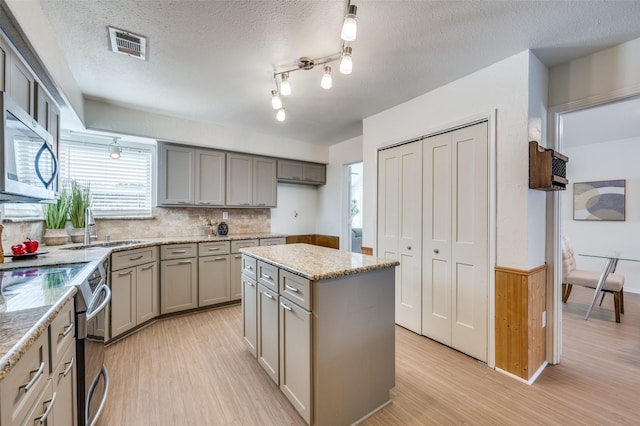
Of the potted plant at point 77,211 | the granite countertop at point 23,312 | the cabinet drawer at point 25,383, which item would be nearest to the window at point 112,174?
the potted plant at point 77,211

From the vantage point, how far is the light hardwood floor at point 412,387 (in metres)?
1.68

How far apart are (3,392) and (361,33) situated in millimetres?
2309

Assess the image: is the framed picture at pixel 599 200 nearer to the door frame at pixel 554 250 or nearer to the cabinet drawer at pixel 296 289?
the door frame at pixel 554 250

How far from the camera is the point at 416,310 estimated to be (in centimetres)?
280

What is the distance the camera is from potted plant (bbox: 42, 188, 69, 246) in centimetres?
269

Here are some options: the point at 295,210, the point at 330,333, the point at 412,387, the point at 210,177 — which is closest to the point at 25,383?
the point at 330,333

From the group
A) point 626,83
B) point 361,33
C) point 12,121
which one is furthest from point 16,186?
point 626,83

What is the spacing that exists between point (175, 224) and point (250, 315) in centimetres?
222

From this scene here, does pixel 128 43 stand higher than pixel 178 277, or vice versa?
pixel 128 43

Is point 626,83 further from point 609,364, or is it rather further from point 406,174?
point 609,364

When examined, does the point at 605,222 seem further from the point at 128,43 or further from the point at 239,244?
the point at 128,43

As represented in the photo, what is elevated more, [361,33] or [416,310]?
[361,33]

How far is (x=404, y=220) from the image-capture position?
9.61 feet

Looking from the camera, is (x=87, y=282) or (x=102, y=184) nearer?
(x=87, y=282)
